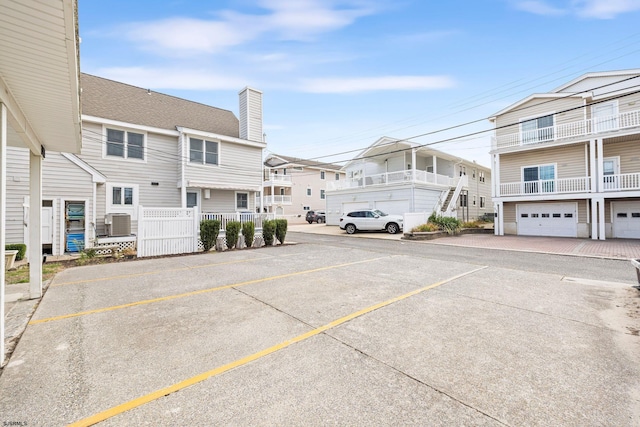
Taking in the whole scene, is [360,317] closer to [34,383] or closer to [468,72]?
[34,383]

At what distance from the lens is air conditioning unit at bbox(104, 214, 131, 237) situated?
39.8ft

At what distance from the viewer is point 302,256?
33.0 ft

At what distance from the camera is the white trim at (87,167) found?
1143 cm

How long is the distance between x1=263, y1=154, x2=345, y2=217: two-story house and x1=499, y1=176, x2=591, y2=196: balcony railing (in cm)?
2004

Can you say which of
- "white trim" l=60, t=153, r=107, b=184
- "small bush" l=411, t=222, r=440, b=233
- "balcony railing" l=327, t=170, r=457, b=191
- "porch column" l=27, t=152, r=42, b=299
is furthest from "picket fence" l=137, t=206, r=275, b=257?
"balcony railing" l=327, t=170, r=457, b=191

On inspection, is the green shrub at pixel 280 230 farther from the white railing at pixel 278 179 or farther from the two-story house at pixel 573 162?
the white railing at pixel 278 179

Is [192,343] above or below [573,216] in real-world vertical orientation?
below

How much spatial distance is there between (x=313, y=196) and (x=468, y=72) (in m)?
26.9

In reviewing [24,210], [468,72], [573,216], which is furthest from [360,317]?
[573,216]

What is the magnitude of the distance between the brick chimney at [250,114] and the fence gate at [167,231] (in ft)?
25.5

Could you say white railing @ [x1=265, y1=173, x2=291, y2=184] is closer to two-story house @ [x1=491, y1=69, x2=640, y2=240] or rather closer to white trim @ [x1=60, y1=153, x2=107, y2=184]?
white trim @ [x1=60, y1=153, x2=107, y2=184]

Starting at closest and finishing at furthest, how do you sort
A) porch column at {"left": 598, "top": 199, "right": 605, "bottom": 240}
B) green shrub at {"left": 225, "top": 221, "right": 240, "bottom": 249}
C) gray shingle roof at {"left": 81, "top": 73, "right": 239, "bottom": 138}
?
1. green shrub at {"left": 225, "top": 221, "right": 240, "bottom": 249}
2. gray shingle roof at {"left": 81, "top": 73, "right": 239, "bottom": 138}
3. porch column at {"left": 598, "top": 199, "right": 605, "bottom": 240}

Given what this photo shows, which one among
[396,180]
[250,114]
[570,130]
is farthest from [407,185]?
[250,114]

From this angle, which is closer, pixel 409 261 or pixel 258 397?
pixel 258 397
